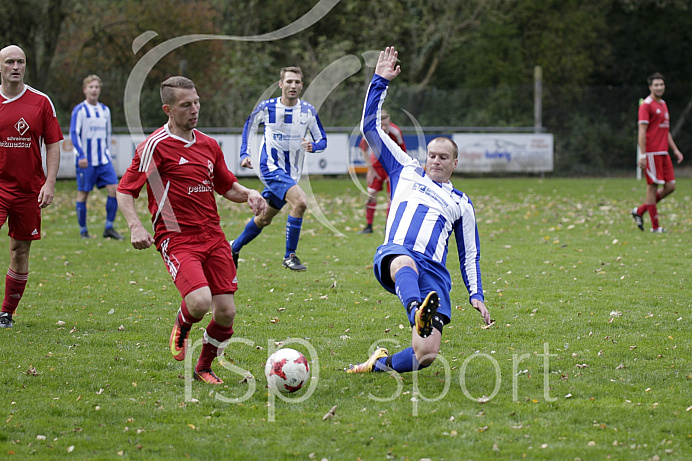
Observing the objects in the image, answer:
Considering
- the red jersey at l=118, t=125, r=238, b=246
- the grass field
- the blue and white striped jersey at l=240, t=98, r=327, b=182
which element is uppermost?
the blue and white striped jersey at l=240, t=98, r=327, b=182

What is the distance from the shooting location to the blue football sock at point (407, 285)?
4.82 metres

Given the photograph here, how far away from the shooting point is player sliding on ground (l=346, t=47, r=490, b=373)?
17.0 feet

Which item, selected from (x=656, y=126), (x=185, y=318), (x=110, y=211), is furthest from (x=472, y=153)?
(x=185, y=318)

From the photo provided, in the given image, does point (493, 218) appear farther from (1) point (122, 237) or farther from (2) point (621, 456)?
(2) point (621, 456)

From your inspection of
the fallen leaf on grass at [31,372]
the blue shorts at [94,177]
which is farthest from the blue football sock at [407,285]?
the blue shorts at [94,177]

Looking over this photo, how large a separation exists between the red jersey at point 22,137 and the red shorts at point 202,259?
217cm

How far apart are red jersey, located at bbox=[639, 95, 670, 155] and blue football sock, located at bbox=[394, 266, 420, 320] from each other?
922 centimetres

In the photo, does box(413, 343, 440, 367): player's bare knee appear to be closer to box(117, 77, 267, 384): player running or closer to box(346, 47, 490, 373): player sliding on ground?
box(346, 47, 490, 373): player sliding on ground

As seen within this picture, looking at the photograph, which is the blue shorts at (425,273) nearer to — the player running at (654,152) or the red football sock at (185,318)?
the red football sock at (185,318)

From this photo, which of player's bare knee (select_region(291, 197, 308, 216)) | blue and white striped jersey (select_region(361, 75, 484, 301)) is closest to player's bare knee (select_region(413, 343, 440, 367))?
blue and white striped jersey (select_region(361, 75, 484, 301))

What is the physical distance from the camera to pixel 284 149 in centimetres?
976

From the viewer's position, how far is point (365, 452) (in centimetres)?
402

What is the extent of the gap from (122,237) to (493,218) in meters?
7.16

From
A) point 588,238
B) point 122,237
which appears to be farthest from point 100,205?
point 588,238
